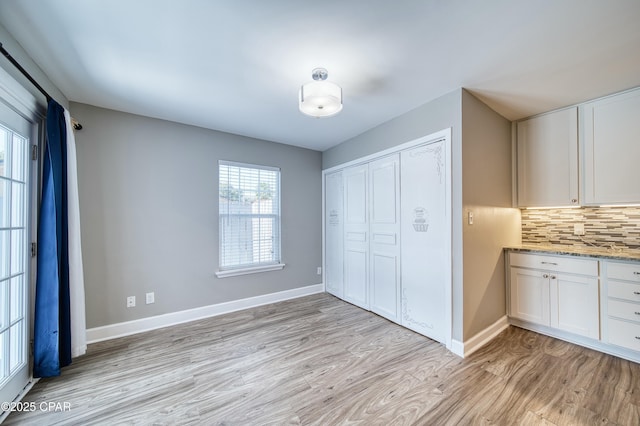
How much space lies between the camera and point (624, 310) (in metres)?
2.20

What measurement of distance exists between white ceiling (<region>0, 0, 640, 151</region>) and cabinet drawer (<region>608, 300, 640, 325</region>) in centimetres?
198

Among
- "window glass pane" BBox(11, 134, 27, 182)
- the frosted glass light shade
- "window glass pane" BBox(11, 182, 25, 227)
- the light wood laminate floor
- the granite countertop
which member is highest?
the frosted glass light shade

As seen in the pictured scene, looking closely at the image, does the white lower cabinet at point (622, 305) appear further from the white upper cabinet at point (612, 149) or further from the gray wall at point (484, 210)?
the gray wall at point (484, 210)

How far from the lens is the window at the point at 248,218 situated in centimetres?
346

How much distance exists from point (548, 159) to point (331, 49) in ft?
9.14

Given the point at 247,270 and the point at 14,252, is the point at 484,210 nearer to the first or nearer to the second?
the point at 247,270

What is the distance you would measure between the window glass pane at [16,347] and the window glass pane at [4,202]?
0.75m

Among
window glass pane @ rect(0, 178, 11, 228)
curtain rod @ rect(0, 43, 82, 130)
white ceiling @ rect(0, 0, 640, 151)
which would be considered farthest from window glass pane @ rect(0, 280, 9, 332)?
white ceiling @ rect(0, 0, 640, 151)

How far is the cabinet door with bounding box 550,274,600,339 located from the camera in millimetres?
2354

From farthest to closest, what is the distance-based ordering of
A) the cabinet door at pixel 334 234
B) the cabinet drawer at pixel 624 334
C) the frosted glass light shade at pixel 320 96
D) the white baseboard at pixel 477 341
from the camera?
the cabinet door at pixel 334 234 < the white baseboard at pixel 477 341 < the cabinet drawer at pixel 624 334 < the frosted glass light shade at pixel 320 96

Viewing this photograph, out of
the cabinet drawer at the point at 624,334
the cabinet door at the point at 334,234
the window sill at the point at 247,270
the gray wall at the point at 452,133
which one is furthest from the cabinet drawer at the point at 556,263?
the window sill at the point at 247,270

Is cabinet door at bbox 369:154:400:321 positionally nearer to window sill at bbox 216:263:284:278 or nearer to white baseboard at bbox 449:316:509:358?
white baseboard at bbox 449:316:509:358

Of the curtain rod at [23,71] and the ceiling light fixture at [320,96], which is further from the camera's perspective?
the ceiling light fixture at [320,96]

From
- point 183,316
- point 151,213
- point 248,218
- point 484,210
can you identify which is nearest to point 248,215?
point 248,218
